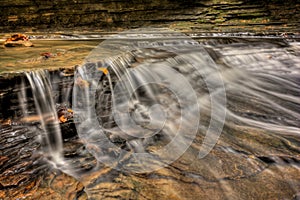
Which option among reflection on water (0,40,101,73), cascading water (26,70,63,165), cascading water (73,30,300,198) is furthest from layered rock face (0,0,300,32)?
cascading water (26,70,63,165)

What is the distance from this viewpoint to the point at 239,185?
2195mm

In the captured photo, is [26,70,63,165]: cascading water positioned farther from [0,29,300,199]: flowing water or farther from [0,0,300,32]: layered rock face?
[0,0,300,32]: layered rock face

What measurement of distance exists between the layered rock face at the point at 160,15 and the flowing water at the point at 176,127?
10.3ft

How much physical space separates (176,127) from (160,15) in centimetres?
603

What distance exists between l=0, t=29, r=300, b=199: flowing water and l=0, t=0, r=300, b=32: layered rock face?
3.13m

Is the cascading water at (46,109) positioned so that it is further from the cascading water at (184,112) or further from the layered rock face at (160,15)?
the layered rock face at (160,15)

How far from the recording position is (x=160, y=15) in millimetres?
8344

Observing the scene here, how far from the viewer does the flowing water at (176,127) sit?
2.25 metres

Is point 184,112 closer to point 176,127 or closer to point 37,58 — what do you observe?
point 176,127

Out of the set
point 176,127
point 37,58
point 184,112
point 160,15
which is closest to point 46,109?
point 37,58


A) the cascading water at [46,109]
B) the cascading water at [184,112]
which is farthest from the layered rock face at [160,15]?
the cascading water at [46,109]

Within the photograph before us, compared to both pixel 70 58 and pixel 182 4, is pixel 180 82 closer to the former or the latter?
pixel 70 58

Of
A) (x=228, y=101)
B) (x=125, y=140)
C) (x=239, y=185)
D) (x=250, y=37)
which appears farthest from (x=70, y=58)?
(x=250, y=37)

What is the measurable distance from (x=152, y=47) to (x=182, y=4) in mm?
3821
